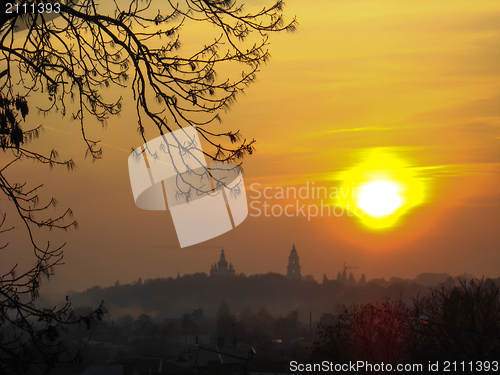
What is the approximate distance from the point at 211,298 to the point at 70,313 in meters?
130

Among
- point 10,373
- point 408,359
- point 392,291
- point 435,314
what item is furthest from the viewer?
point 392,291

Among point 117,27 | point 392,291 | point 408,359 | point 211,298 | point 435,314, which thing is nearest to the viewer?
point 117,27

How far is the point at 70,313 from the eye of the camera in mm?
5520

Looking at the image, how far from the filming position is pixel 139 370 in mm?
47500

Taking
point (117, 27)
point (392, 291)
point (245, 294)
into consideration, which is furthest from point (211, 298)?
point (117, 27)

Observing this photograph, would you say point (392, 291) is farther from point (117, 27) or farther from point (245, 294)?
point (117, 27)

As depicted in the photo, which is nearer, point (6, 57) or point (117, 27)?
point (6, 57)

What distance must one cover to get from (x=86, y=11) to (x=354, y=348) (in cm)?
2178

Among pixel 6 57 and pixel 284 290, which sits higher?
pixel 284 290

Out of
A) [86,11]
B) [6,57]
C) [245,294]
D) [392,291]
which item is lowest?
[6,57]

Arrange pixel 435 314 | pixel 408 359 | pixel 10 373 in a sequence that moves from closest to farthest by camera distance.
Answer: pixel 10 373 < pixel 408 359 < pixel 435 314

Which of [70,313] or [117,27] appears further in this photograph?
[117,27]

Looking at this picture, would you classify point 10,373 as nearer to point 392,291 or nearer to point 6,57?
point 6,57

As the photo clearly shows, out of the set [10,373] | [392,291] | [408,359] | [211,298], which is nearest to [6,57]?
[10,373]
